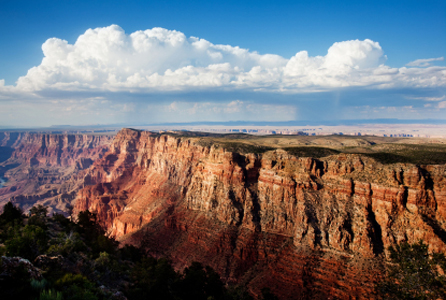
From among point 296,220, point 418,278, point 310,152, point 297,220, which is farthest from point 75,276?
point 310,152

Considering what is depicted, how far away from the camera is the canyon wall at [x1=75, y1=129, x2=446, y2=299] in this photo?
44469 millimetres

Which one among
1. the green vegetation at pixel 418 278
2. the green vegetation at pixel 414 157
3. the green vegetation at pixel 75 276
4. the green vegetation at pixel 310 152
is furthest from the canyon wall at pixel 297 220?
the green vegetation at pixel 75 276

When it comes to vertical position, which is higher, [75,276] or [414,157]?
[414,157]

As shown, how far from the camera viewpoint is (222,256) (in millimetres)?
55969

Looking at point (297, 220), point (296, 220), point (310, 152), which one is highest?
point (310, 152)

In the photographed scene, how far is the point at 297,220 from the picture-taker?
2158 inches

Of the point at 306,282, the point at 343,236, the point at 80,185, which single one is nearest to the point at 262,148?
the point at 343,236

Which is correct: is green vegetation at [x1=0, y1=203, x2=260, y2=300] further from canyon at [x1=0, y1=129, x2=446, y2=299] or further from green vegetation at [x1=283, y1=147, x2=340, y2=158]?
green vegetation at [x1=283, y1=147, x2=340, y2=158]

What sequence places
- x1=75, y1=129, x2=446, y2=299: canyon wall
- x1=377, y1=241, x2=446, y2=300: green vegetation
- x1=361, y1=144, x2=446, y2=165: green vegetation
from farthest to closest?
x1=361, y1=144, x2=446, y2=165: green vegetation
x1=75, y1=129, x2=446, y2=299: canyon wall
x1=377, y1=241, x2=446, y2=300: green vegetation

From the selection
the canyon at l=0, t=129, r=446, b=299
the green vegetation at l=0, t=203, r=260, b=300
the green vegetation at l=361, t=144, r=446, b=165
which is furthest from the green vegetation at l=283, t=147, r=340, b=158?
the green vegetation at l=0, t=203, r=260, b=300

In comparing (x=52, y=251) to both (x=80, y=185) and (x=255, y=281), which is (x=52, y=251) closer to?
(x=255, y=281)

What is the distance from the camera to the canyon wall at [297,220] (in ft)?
146

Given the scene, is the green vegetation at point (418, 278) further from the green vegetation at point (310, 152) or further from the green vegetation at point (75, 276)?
the green vegetation at point (310, 152)

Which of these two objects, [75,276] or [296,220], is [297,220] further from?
[75,276]
